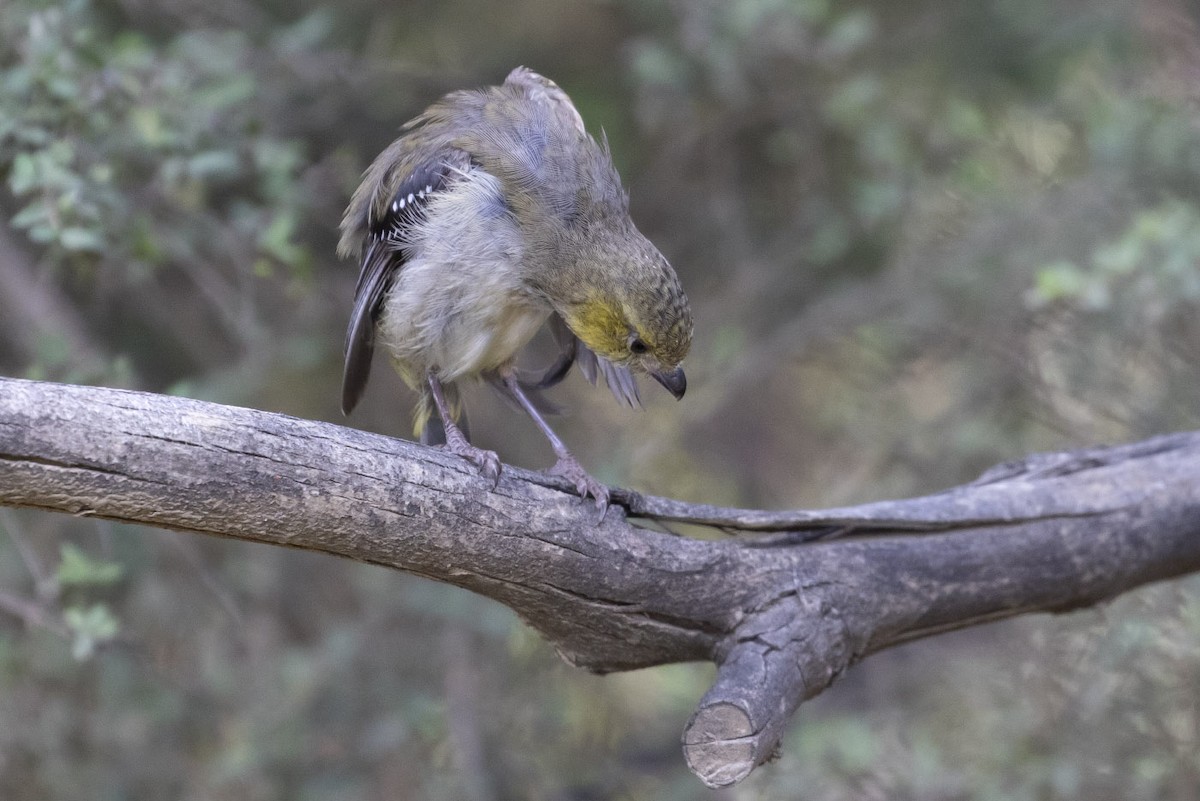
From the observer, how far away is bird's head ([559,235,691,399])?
10.9 feet

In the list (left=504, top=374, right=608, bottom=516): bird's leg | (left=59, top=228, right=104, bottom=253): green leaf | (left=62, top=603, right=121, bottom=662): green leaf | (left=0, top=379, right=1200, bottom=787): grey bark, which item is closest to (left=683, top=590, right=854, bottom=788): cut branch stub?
(left=0, top=379, right=1200, bottom=787): grey bark

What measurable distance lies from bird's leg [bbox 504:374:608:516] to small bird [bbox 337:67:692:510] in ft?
0.03

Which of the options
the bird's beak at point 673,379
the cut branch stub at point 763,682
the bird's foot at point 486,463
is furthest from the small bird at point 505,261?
the cut branch stub at point 763,682

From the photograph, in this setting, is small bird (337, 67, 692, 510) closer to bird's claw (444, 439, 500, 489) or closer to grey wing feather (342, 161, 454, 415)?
grey wing feather (342, 161, 454, 415)

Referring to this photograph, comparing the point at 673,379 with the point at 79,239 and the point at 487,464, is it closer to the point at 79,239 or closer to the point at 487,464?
the point at 487,464

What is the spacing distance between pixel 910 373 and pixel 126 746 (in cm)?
353

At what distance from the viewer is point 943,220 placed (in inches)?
218

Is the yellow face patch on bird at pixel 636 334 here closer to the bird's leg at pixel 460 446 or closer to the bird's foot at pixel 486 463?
the bird's leg at pixel 460 446

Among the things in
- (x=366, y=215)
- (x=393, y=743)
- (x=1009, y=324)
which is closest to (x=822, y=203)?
(x=1009, y=324)

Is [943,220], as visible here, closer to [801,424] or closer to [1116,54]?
[1116,54]

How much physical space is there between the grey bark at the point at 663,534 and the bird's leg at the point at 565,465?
0.15 ft

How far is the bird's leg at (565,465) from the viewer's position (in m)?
2.97

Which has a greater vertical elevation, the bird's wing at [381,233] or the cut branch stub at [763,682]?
the bird's wing at [381,233]

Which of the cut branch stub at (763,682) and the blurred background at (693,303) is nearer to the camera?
the cut branch stub at (763,682)
